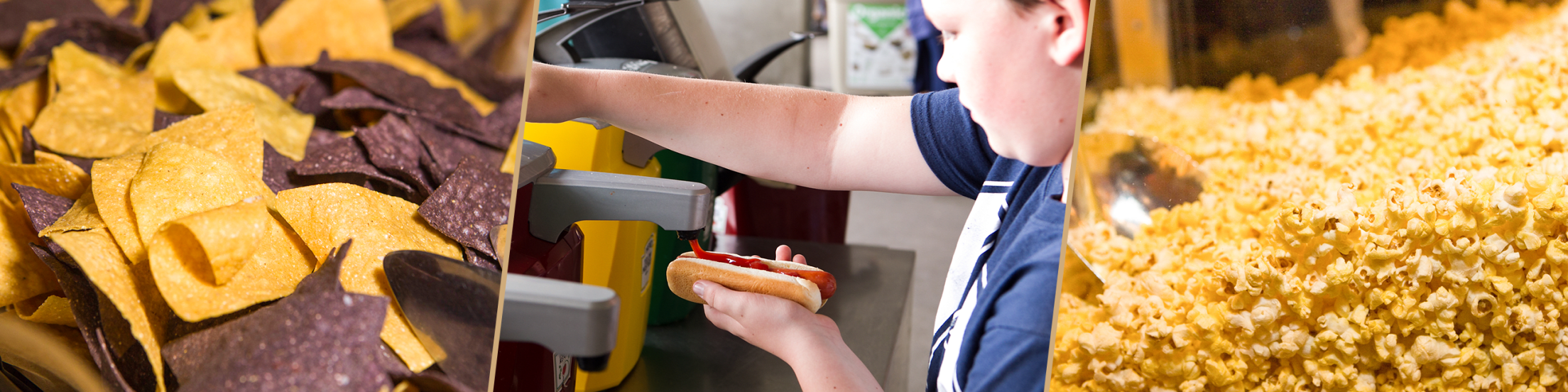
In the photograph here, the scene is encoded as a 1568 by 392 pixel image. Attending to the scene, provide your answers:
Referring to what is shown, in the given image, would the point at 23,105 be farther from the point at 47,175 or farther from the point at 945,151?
the point at 945,151

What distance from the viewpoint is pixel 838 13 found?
1640 millimetres

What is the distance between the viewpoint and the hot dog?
0.94ft

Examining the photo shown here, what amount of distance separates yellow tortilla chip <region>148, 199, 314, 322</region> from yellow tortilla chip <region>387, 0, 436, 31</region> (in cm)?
60

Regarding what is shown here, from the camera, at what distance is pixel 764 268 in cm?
30

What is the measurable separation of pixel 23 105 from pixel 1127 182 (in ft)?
3.18

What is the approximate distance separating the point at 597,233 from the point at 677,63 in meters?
0.09

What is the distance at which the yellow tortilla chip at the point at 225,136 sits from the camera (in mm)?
509

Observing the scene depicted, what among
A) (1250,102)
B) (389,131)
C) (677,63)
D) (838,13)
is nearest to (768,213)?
(677,63)

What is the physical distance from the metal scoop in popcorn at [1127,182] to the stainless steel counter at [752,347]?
0.53 ft

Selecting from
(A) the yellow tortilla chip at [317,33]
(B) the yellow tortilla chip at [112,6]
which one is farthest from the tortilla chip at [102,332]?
(B) the yellow tortilla chip at [112,6]

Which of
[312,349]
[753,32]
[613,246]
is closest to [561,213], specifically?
[613,246]

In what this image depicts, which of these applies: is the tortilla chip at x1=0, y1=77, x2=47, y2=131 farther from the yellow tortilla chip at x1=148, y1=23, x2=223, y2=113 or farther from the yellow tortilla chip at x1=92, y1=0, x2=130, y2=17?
the yellow tortilla chip at x1=92, y1=0, x2=130, y2=17

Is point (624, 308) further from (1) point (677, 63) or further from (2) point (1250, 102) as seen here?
(2) point (1250, 102)

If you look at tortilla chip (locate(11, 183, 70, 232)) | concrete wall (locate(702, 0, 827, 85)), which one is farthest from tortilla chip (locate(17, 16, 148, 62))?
concrete wall (locate(702, 0, 827, 85))
